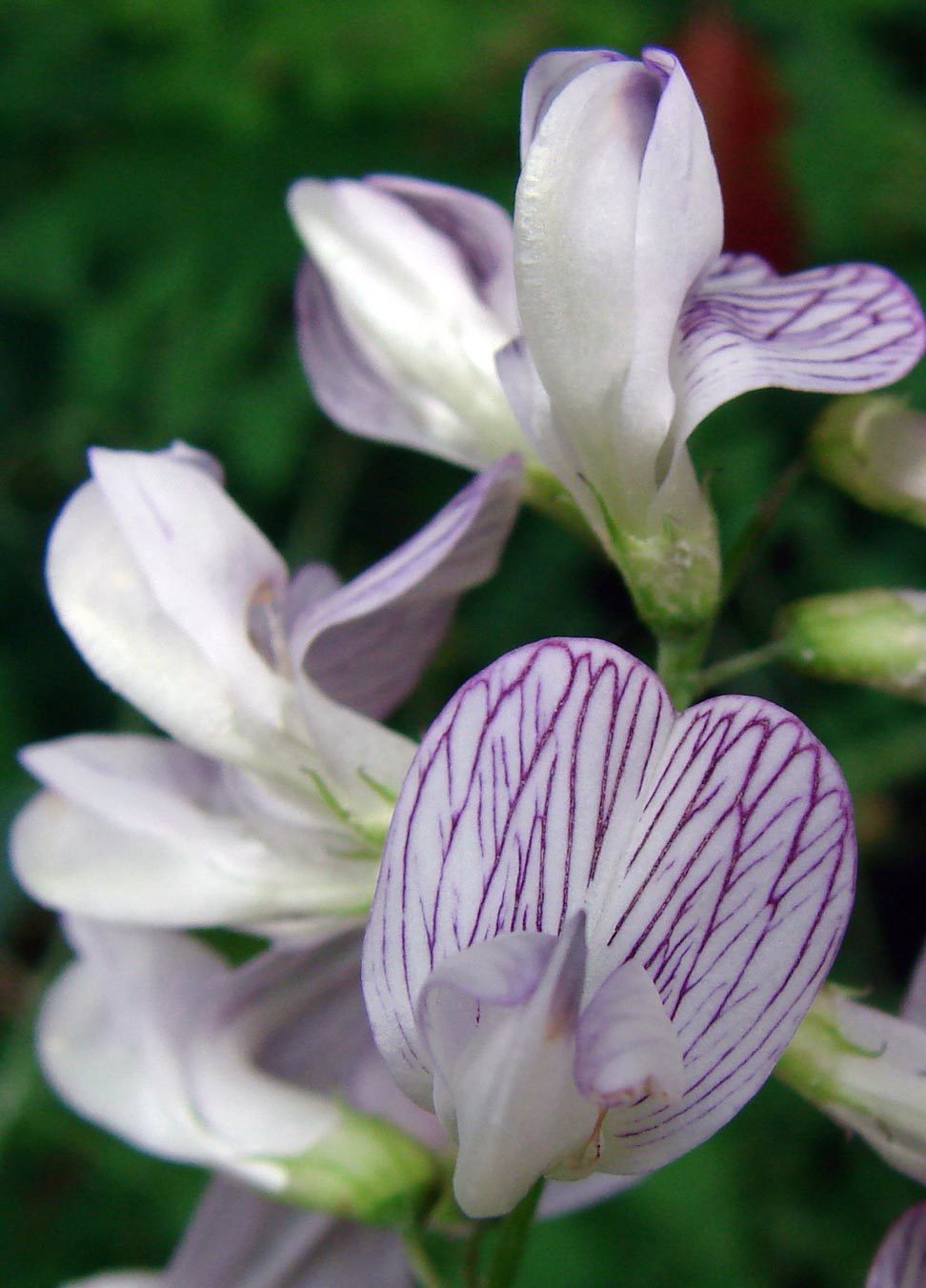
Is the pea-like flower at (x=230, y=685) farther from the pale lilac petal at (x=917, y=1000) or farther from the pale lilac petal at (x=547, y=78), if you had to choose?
the pale lilac petal at (x=917, y=1000)

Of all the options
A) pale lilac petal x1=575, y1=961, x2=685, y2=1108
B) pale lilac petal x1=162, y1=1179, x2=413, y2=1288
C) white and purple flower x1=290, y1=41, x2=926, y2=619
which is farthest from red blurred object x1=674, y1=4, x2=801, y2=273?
pale lilac petal x1=575, y1=961, x2=685, y2=1108

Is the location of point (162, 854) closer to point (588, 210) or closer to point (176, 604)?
point (176, 604)

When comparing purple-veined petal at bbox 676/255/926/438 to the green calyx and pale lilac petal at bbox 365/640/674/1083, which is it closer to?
pale lilac petal at bbox 365/640/674/1083

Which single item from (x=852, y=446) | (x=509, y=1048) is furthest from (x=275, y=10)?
(x=509, y=1048)

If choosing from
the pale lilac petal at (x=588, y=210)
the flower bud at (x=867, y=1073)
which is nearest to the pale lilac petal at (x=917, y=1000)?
the flower bud at (x=867, y=1073)

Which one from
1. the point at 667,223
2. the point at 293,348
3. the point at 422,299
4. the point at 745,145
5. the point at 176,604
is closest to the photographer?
the point at 667,223

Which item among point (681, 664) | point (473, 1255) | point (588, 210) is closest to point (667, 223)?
point (588, 210)
